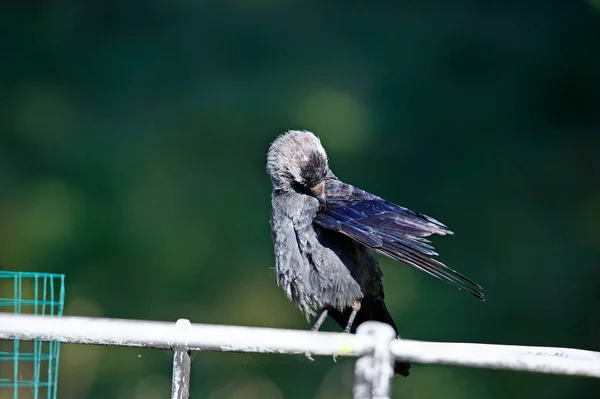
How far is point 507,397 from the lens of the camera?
247 inches

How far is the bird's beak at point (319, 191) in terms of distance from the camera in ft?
10.4

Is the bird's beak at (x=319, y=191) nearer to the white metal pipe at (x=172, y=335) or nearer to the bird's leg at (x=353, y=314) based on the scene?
the bird's leg at (x=353, y=314)

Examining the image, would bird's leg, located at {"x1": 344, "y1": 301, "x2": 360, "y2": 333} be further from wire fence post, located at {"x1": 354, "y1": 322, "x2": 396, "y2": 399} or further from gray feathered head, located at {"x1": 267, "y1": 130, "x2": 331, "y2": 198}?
wire fence post, located at {"x1": 354, "y1": 322, "x2": 396, "y2": 399}

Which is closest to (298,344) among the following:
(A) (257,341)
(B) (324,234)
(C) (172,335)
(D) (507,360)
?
(A) (257,341)

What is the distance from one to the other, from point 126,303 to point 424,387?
7.18 feet

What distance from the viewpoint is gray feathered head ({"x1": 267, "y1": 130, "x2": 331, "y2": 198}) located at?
127 inches

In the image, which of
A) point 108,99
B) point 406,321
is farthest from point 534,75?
point 108,99

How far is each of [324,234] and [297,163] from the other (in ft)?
1.05

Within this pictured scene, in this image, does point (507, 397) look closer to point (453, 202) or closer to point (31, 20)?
point (453, 202)

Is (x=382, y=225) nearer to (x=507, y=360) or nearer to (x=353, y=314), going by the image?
(x=353, y=314)

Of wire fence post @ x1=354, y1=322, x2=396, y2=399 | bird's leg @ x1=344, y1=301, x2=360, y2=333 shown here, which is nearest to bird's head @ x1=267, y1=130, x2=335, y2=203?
bird's leg @ x1=344, y1=301, x2=360, y2=333

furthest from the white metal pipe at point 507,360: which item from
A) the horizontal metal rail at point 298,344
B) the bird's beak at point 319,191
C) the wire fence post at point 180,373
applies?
the bird's beak at point 319,191

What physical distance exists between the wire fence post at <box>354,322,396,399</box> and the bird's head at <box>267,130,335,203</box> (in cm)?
172

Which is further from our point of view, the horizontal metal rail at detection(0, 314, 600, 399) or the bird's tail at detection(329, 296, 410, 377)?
the bird's tail at detection(329, 296, 410, 377)
